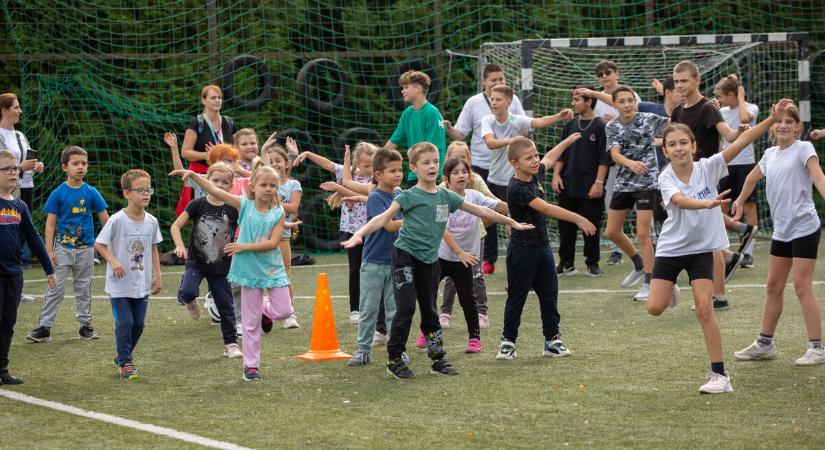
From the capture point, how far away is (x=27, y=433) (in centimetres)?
579

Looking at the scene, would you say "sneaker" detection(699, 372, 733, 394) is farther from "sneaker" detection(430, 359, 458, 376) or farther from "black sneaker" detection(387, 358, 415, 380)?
"black sneaker" detection(387, 358, 415, 380)

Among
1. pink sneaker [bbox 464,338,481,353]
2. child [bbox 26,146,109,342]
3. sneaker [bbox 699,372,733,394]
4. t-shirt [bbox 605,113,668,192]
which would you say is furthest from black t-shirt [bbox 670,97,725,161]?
child [bbox 26,146,109,342]

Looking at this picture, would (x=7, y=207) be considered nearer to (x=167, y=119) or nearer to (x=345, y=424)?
(x=345, y=424)

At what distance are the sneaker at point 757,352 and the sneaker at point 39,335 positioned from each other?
16.8 feet

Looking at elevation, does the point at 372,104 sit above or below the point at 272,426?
above

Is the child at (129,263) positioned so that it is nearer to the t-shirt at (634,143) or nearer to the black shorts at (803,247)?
the black shorts at (803,247)

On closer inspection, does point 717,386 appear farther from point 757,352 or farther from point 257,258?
point 257,258

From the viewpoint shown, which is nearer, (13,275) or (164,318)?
(13,275)

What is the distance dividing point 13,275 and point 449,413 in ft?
9.90

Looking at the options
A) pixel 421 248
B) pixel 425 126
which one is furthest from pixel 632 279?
pixel 421 248

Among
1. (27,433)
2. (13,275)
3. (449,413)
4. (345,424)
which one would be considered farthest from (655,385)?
(13,275)

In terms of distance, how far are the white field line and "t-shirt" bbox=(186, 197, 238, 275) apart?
1787 mm

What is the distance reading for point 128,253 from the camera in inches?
295

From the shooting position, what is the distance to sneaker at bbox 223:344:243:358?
7.96 metres
